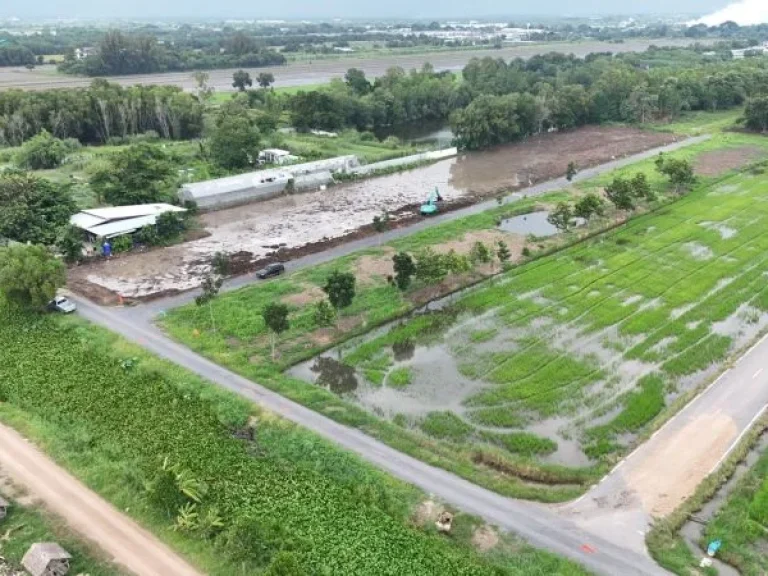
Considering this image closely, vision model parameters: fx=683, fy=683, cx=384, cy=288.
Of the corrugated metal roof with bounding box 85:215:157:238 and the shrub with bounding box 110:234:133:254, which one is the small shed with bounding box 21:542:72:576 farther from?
the corrugated metal roof with bounding box 85:215:157:238

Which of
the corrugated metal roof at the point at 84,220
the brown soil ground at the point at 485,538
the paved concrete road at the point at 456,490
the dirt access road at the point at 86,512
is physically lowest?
the dirt access road at the point at 86,512

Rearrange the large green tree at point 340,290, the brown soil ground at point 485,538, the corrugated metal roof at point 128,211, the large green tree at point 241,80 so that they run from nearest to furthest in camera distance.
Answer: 1. the brown soil ground at point 485,538
2. the large green tree at point 340,290
3. the corrugated metal roof at point 128,211
4. the large green tree at point 241,80

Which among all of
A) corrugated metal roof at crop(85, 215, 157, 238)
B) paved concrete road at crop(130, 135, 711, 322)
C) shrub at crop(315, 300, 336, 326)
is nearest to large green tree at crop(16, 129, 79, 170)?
corrugated metal roof at crop(85, 215, 157, 238)

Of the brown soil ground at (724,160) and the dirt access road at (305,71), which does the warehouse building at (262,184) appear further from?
the dirt access road at (305,71)

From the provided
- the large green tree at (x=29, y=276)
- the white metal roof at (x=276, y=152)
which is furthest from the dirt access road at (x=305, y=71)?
the large green tree at (x=29, y=276)

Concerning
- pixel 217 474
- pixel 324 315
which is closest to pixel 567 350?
pixel 324 315

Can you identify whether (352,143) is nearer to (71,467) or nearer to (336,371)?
(336,371)

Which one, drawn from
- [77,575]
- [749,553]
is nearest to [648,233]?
[749,553]
